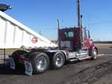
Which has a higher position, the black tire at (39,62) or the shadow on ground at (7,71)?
the black tire at (39,62)

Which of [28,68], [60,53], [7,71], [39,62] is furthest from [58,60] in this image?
[7,71]

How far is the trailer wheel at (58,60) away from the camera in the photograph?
14281mm

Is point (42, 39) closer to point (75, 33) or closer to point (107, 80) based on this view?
point (75, 33)

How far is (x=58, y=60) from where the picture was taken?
1477cm

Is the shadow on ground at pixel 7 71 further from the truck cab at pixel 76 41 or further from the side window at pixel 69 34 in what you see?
the side window at pixel 69 34

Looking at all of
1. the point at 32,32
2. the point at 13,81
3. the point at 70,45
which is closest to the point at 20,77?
the point at 13,81

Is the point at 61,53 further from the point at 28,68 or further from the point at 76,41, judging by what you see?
the point at 76,41

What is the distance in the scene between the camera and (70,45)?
712 inches

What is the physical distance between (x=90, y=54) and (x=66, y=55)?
3.81 meters

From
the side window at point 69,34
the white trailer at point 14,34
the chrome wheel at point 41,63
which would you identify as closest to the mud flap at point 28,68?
the chrome wheel at point 41,63

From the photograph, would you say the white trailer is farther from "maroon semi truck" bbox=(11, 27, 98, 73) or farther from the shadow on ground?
the shadow on ground

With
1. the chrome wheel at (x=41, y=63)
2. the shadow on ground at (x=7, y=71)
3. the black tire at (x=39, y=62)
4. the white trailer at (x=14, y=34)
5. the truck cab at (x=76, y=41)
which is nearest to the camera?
the black tire at (x=39, y=62)

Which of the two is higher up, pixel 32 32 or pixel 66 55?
pixel 32 32

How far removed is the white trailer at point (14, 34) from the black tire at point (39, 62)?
295 inches
